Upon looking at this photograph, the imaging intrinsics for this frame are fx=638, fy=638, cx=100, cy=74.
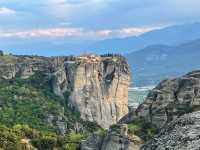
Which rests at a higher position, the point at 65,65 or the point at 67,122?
the point at 65,65

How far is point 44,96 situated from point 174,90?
4059 inches

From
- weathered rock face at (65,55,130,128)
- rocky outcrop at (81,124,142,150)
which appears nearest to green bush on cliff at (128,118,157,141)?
rocky outcrop at (81,124,142,150)

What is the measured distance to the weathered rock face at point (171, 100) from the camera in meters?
59.0

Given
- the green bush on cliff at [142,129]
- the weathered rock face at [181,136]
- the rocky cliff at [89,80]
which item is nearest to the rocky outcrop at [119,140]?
the green bush on cliff at [142,129]

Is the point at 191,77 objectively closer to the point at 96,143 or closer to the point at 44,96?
the point at 96,143

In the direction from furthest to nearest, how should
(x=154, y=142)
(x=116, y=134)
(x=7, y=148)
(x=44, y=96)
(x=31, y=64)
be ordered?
1. (x=31, y=64)
2. (x=44, y=96)
3. (x=7, y=148)
4. (x=116, y=134)
5. (x=154, y=142)

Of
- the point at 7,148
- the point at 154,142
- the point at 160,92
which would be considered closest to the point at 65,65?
the point at 7,148

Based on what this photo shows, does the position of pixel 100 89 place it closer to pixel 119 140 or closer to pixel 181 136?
pixel 119 140

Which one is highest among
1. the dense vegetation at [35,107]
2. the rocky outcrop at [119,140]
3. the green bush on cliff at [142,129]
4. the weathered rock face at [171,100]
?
the weathered rock face at [171,100]

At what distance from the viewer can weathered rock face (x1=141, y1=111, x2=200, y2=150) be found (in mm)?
11328

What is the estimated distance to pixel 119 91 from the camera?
568ft

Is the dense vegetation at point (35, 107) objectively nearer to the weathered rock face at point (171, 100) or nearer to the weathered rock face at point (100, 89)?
the weathered rock face at point (100, 89)

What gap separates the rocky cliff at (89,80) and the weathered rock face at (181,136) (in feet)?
498

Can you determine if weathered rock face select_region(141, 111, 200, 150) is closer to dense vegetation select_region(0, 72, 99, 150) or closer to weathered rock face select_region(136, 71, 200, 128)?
weathered rock face select_region(136, 71, 200, 128)
